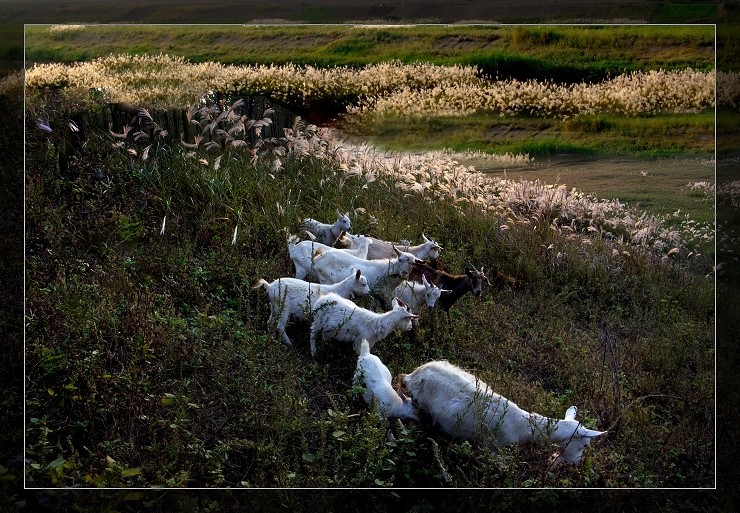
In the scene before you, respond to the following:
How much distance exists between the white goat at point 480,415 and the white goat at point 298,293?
0.59m

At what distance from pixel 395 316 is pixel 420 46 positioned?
154cm

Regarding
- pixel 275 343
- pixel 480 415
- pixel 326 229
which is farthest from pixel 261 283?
pixel 480 415

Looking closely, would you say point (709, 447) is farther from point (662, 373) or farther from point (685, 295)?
point (685, 295)

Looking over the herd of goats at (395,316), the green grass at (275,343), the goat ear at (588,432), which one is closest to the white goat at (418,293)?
the herd of goats at (395,316)

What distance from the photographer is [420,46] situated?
17.8 ft

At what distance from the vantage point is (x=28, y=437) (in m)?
5.32

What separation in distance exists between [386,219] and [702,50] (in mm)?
1997

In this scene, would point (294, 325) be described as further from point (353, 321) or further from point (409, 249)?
point (409, 249)

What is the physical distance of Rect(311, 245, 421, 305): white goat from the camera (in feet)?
17.5

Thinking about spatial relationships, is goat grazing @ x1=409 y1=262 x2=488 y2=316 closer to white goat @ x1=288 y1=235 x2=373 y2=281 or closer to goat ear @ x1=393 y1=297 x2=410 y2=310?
goat ear @ x1=393 y1=297 x2=410 y2=310

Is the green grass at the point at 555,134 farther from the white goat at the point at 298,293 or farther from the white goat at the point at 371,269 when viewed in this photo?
the white goat at the point at 298,293

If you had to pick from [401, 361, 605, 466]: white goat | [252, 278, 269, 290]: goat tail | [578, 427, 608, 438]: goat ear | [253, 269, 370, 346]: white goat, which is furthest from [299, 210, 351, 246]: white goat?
[578, 427, 608, 438]: goat ear

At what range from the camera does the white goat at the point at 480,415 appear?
5.06 metres

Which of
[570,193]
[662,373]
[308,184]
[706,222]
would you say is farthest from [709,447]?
[308,184]
